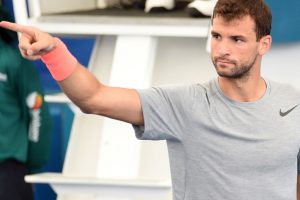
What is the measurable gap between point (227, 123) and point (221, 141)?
5cm

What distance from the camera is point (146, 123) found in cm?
196

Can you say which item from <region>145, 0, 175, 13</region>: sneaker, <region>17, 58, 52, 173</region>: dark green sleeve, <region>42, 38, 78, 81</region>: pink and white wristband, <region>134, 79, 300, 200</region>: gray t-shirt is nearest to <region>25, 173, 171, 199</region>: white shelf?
<region>17, 58, 52, 173</region>: dark green sleeve

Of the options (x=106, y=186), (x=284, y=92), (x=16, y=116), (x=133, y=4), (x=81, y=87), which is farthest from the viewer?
(x=133, y=4)

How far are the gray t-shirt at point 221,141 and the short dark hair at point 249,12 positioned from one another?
0.61 feet

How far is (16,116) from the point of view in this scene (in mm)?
2934

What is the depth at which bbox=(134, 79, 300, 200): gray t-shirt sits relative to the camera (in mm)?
1960

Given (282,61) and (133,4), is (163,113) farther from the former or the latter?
(133,4)

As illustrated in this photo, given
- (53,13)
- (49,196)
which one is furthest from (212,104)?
(49,196)

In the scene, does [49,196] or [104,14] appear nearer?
[104,14]

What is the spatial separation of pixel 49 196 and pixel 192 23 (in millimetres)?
1434

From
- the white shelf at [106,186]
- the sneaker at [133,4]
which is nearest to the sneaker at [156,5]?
the sneaker at [133,4]

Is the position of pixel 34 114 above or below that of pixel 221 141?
below

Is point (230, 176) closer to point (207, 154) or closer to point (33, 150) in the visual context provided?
point (207, 154)

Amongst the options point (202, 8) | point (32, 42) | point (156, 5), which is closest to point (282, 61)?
point (202, 8)
